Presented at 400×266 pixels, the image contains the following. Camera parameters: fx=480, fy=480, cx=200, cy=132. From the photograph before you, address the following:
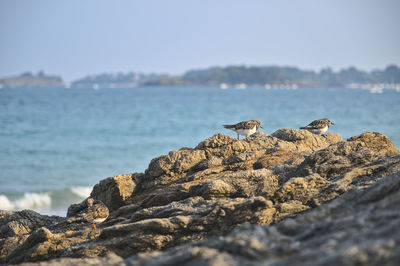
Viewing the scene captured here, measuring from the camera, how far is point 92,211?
35.8 feet

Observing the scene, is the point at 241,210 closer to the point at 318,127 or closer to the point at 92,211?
the point at 92,211

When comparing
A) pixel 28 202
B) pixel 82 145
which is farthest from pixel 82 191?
pixel 82 145

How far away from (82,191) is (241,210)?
17647mm

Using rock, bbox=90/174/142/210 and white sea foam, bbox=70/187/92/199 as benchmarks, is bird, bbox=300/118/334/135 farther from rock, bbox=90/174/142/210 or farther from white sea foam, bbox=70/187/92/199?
white sea foam, bbox=70/187/92/199

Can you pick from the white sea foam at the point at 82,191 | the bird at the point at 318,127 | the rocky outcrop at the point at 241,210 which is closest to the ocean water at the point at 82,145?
the white sea foam at the point at 82,191

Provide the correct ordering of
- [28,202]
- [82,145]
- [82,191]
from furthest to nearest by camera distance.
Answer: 1. [82,145]
2. [82,191]
3. [28,202]

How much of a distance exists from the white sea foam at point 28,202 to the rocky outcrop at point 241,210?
10.3 metres

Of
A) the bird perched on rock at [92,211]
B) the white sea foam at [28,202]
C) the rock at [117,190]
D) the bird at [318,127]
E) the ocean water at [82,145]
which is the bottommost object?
the white sea foam at [28,202]

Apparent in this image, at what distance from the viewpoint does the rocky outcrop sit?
5.52 meters

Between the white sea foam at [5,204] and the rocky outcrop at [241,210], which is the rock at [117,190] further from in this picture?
the white sea foam at [5,204]

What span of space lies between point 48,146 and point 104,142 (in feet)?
15.8

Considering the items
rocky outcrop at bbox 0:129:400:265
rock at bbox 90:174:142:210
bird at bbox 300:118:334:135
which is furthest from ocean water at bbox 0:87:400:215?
bird at bbox 300:118:334:135

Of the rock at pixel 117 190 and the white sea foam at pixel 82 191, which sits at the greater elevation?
the rock at pixel 117 190

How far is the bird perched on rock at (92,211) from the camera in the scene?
10758 millimetres
